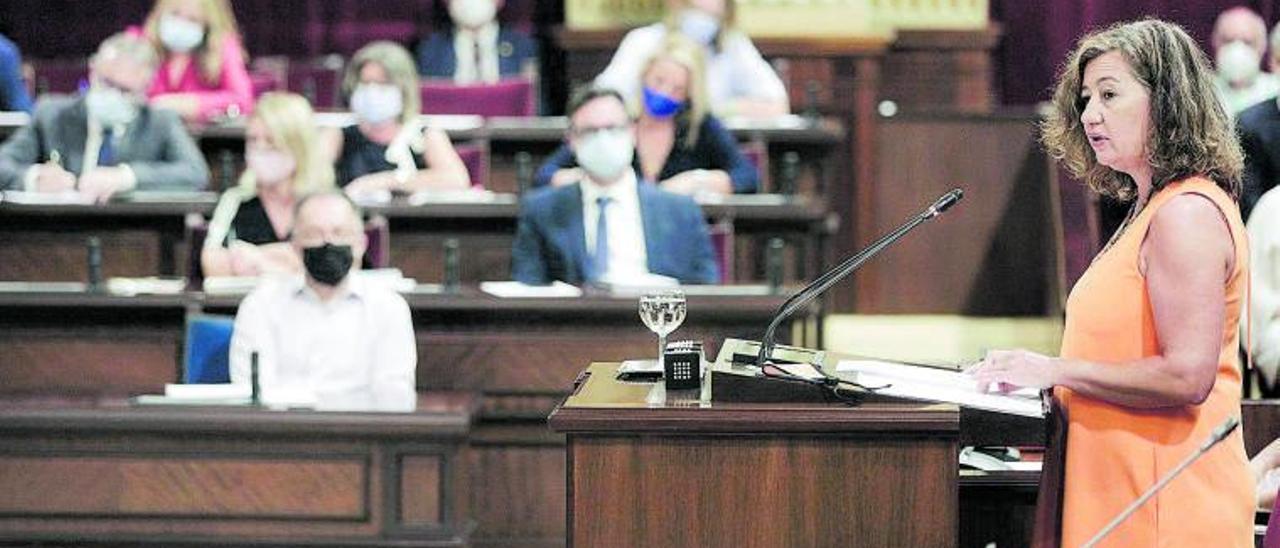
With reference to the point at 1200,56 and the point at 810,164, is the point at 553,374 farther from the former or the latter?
the point at 1200,56

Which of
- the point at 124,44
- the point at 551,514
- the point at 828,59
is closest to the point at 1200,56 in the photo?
the point at 551,514

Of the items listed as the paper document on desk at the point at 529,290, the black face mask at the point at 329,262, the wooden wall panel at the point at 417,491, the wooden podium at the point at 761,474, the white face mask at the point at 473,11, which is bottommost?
the wooden wall panel at the point at 417,491

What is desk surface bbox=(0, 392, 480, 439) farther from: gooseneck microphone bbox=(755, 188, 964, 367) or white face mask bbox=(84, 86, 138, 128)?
white face mask bbox=(84, 86, 138, 128)

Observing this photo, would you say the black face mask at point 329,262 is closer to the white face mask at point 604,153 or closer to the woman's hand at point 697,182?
the white face mask at point 604,153

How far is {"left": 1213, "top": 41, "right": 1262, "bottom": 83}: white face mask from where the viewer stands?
8.37m

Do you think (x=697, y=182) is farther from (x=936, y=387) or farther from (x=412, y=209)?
(x=936, y=387)

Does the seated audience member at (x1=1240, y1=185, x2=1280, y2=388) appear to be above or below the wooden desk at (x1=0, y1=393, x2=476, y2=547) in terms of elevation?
above

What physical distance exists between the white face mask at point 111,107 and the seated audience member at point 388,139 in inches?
27.4

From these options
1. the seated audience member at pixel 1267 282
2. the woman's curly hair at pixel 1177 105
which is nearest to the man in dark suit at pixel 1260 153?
the seated audience member at pixel 1267 282

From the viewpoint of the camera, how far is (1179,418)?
109 inches

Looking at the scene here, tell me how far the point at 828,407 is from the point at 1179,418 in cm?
46

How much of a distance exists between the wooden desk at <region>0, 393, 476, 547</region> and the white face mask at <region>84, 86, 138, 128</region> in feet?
9.43

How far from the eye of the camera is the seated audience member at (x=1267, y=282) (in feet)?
15.7

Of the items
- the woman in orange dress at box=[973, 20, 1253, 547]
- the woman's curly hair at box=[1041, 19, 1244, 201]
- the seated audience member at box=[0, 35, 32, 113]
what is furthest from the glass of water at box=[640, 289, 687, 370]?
the seated audience member at box=[0, 35, 32, 113]
